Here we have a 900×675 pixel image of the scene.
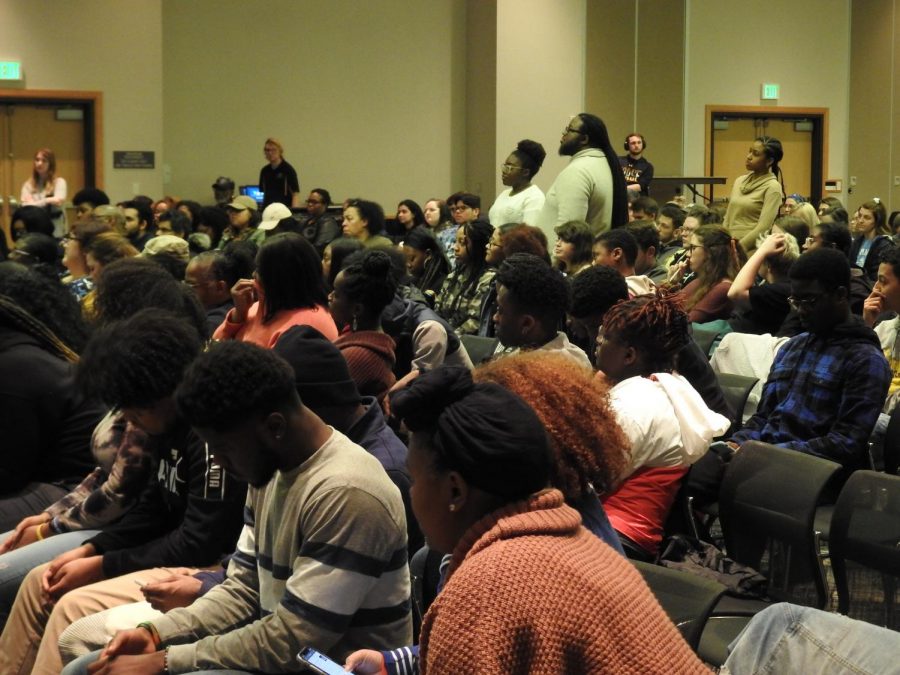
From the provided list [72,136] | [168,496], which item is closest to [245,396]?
[168,496]

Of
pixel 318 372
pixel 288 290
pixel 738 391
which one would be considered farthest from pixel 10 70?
pixel 318 372

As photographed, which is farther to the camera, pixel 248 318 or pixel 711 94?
pixel 711 94

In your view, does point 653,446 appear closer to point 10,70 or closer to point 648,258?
point 648,258

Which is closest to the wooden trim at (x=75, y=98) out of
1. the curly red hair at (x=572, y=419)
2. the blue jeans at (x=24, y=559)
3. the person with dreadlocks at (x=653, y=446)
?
the blue jeans at (x=24, y=559)

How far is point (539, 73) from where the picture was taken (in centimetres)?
1401

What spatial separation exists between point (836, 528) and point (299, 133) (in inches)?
479

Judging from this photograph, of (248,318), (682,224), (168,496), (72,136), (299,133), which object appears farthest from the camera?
(299,133)

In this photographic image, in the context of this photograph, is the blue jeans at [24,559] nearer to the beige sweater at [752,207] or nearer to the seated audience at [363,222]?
the seated audience at [363,222]

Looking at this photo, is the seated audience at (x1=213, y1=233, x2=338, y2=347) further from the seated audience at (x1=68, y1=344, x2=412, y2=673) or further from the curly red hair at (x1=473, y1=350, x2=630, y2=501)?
the curly red hair at (x1=473, y1=350, x2=630, y2=501)

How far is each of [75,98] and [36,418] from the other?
1047 cm

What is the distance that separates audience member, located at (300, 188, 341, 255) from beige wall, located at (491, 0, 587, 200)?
2417 mm

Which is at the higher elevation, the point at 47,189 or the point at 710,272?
the point at 47,189

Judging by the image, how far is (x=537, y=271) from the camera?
13.2 feet

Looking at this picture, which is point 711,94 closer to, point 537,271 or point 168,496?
point 537,271
